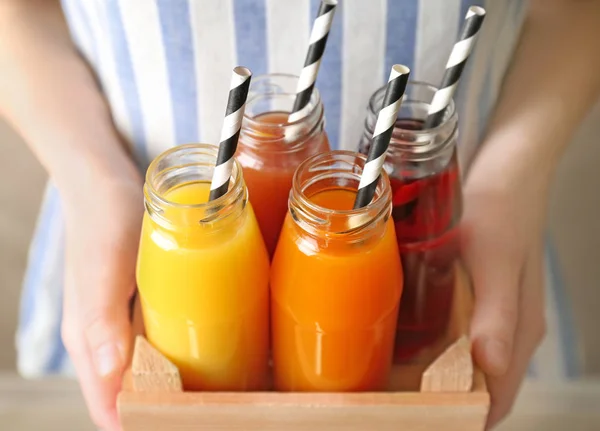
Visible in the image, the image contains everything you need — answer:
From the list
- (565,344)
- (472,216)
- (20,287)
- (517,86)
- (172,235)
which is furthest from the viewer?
(20,287)

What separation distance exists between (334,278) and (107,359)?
174 mm

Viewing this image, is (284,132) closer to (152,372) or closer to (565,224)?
(152,372)

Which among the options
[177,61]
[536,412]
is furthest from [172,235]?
[536,412]

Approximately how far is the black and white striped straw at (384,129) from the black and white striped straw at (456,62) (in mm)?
59

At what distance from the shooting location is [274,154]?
0.50m

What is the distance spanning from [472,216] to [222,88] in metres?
0.27

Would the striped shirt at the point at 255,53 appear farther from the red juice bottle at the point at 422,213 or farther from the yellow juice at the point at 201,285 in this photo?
the yellow juice at the point at 201,285

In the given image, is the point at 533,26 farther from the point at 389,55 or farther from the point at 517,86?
the point at 389,55

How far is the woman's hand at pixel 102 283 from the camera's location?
50 centimetres

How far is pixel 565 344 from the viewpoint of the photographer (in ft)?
2.75

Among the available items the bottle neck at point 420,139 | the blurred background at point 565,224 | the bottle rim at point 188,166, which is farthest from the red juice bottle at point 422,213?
the blurred background at point 565,224

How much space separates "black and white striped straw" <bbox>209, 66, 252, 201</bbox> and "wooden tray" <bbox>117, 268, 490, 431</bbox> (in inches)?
4.7

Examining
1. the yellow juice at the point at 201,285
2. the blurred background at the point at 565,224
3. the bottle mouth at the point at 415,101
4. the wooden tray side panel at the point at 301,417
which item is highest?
the bottle mouth at the point at 415,101

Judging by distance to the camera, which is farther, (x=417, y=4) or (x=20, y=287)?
(x=20, y=287)
